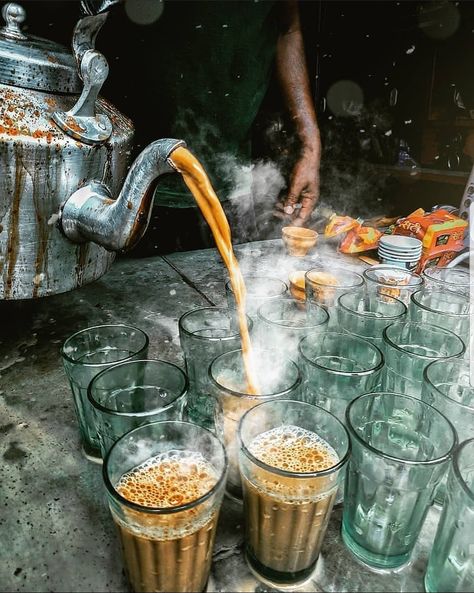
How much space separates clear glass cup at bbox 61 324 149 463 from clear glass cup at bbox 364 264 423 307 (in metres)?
0.80

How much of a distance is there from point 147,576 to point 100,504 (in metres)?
0.27

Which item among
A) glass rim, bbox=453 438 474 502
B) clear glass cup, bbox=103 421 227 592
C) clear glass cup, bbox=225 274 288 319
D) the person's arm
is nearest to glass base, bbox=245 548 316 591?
clear glass cup, bbox=103 421 227 592

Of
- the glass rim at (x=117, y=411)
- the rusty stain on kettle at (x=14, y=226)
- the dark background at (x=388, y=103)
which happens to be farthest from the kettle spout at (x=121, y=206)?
the dark background at (x=388, y=103)

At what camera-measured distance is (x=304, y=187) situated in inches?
115

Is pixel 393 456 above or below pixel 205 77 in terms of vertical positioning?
below

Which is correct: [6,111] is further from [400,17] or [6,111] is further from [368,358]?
[400,17]

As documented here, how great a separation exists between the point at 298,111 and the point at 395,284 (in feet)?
6.07

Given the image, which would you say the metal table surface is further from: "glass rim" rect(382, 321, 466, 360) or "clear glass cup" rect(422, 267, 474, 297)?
"clear glass cup" rect(422, 267, 474, 297)

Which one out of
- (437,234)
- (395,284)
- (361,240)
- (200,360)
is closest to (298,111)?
(361,240)

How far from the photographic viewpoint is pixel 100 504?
98cm

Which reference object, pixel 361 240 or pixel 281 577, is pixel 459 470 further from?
pixel 361 240

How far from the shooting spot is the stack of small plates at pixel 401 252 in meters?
2.02

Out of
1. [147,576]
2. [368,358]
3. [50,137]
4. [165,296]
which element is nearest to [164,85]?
[165,296]

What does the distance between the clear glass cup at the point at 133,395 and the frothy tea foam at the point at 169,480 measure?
3.2 inches
